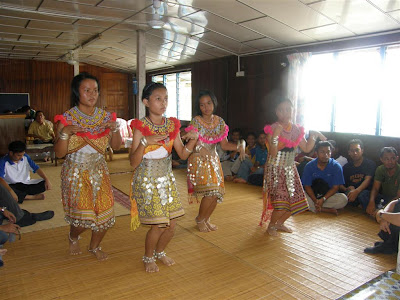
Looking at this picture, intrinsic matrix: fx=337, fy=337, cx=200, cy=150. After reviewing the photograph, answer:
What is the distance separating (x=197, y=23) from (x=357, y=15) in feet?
8.16

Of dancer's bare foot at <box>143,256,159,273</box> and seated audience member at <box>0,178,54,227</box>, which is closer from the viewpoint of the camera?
dancer's bare foot at <box>143,256,159,273</box>

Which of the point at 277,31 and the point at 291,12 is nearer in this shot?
the point at 291,12

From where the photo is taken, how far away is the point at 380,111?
504 centimetres

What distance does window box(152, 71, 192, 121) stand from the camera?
32.6 feet

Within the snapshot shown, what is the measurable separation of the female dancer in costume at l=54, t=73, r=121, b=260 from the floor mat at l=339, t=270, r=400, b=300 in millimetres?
1911

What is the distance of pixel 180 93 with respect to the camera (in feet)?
33.9

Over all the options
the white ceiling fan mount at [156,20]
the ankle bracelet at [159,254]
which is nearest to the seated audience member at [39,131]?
the white ceiling fan mount at [156,20]

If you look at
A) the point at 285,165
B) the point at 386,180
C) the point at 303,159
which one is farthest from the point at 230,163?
the point at 285,165

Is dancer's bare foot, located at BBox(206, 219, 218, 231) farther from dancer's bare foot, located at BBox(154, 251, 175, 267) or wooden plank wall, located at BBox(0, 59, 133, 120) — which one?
wooden plank wall, located at BBox(0, 59, 133, 120)

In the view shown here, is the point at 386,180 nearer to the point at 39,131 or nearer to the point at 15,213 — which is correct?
the point at 15,213

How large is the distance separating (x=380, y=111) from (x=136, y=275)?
169 inches

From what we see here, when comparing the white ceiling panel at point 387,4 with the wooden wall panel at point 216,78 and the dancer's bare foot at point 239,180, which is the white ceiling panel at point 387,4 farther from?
the wooden wall panel at point 216,78

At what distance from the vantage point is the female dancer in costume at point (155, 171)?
251 centimetres

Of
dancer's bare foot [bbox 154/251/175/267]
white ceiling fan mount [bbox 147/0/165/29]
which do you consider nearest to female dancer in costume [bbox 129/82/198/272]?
dancer's bare foot [bbox 154/251/175/267]
